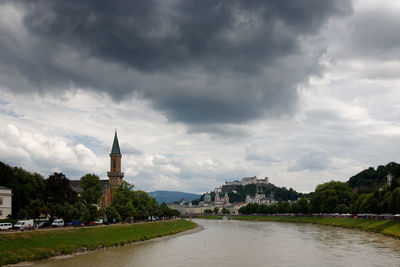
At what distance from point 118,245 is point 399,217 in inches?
2409

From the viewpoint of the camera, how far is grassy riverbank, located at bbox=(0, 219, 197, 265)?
1829 inches

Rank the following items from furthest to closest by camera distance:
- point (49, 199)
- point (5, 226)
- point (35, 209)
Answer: point (49, 199) < point (35, 209) < point (5, 226)

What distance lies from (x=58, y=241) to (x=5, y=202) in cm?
2271

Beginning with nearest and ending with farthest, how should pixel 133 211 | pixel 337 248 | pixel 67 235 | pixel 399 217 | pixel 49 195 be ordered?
pixel 67 235
pixel 337 248
pixel 49 195
pixel 399 217
pixel 133 211

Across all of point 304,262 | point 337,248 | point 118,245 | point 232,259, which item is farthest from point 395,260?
point 118,245

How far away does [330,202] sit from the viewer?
490 ft

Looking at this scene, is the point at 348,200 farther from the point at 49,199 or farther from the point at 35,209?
the point at 35,209

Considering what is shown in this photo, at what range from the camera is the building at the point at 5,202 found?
71.2 meters

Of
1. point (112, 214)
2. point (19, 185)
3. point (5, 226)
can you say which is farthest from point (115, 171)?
point (5, 226)

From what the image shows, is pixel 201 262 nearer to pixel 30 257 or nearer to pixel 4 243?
pixel 30 257

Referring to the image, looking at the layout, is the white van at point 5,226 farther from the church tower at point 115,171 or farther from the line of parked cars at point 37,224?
the church tower at point 115,171

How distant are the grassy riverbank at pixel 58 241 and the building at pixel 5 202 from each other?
1654cm

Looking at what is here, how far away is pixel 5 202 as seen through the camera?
72000 mm

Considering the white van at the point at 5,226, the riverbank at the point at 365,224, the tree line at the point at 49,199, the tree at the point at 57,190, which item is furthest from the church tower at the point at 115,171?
the white van at the point at 5,226
